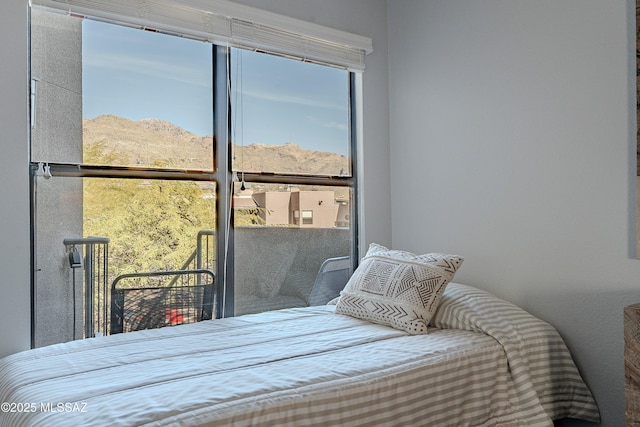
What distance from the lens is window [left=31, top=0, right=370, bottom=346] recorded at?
6.61 ft

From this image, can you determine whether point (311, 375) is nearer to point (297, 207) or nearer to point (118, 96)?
point (297, 207)

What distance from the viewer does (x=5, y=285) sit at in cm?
184

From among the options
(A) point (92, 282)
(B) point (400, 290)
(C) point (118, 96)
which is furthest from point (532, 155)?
(A) point (92, 282)

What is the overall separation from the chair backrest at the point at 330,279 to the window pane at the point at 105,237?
66cm

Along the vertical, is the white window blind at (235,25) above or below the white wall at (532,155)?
above

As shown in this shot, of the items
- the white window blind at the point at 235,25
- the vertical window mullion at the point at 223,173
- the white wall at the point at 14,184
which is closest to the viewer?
the white wall at the point at 14,184

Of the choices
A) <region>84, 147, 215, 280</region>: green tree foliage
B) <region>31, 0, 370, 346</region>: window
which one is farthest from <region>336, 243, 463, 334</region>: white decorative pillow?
<region>84, 147, 215, 280</region>: green tree foliage

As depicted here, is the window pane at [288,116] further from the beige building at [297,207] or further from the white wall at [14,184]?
the white wall at [14,184]

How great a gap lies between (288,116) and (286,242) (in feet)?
2.32

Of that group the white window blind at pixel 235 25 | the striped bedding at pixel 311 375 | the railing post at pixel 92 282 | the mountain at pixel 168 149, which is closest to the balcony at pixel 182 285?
the railing post at pixel 92 282

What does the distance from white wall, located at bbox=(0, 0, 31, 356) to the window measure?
0.06 m

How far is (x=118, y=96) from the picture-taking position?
2.16 meters

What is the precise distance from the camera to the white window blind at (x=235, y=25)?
207cm

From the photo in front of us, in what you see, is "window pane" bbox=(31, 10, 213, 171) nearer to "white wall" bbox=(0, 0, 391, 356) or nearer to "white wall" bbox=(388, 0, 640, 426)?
"white wall" bbox=(0, 0, 391, 356)
